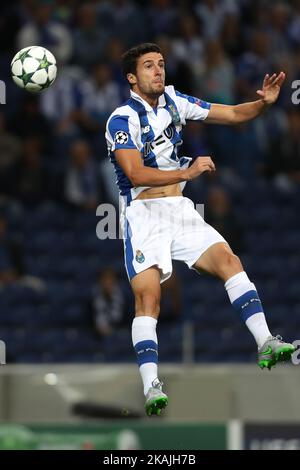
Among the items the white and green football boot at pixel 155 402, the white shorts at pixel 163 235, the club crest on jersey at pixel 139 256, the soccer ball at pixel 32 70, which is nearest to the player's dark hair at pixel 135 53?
the soccer ball at pixel 32 70

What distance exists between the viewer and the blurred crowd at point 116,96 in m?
17.9

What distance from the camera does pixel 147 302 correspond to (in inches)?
410

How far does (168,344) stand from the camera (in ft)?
53.9

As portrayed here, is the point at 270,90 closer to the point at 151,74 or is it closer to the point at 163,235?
the point at 151,74

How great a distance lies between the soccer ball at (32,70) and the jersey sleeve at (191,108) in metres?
1.03

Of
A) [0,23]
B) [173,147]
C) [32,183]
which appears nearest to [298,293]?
[32,183]

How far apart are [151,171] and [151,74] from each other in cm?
84

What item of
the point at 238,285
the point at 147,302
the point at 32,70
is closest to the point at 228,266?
the point at 238,285

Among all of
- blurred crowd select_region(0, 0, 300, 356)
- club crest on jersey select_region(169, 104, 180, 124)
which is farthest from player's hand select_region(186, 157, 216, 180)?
blurred crowd select_region(0, 0, 300, 356)

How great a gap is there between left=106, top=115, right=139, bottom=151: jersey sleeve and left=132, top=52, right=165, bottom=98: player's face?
0.90ft

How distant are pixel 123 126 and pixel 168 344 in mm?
6325

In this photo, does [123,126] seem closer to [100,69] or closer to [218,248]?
[218,248]

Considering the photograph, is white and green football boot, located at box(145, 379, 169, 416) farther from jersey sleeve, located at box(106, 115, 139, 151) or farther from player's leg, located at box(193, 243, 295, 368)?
jersey sleeve, located at box(106, 115, 139, 151)

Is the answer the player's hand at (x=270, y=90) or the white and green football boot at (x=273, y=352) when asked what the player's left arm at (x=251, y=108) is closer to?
the player's hand at (x=270, y=90)
